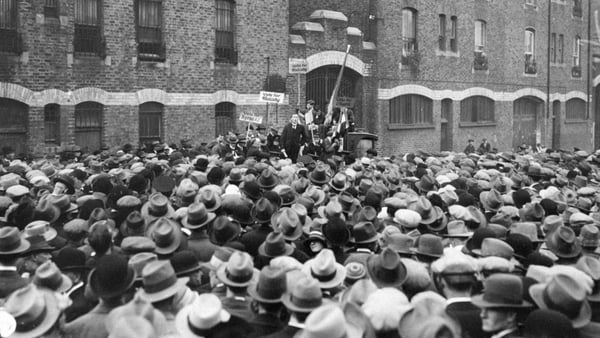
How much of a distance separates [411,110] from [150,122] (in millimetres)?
12893

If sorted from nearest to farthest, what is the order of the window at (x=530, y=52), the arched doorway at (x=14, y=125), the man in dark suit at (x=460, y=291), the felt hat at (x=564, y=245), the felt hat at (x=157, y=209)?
1. the man in dark suit at (x=460, y=291)
2. the felt hat at (x=564, y=245)
3. the felt hat at (x=157, y=209)
4. the arched doorway at (x=14, y=125)
5. the window at (x=530, y=52)

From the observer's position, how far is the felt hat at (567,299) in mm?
4109

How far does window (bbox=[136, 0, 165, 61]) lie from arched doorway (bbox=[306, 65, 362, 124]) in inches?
249

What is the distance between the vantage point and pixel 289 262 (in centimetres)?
503

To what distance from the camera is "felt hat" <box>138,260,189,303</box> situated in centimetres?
444

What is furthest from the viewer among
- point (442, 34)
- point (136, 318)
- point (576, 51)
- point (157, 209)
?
point (576, 51)

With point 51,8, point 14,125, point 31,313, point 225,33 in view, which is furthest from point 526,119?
point 31,313

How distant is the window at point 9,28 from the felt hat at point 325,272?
47.9 feet

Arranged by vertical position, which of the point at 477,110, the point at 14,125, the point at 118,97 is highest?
the point at 477,110

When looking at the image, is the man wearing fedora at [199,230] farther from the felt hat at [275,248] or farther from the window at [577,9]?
the window at [577,9]

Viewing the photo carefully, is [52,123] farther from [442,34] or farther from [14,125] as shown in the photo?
[442,34]

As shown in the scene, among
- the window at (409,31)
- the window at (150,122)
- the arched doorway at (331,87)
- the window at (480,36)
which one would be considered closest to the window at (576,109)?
the window at (480,36)


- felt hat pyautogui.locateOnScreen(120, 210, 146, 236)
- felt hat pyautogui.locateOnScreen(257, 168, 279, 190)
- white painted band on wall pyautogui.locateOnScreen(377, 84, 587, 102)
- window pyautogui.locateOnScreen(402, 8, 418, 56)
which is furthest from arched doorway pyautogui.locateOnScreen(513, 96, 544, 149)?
felt hat pyautogui.locateOnScreen(120, 210, 146, 236)

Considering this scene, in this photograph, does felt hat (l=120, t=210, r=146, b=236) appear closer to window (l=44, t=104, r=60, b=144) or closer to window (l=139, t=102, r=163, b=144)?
window (l=44, t=104, r=60, b=144)
